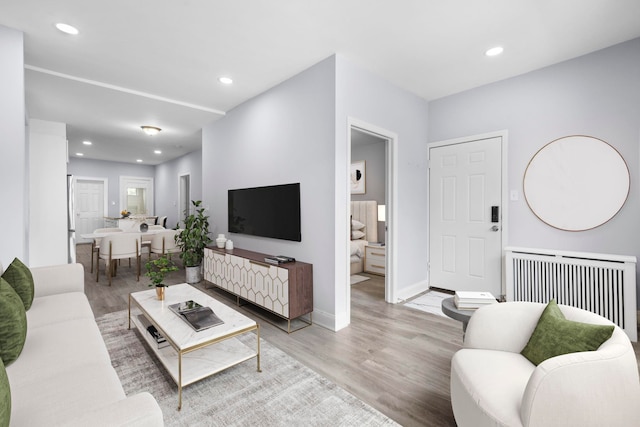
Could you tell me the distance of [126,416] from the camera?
2.92ft

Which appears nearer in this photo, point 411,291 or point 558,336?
point 558,336

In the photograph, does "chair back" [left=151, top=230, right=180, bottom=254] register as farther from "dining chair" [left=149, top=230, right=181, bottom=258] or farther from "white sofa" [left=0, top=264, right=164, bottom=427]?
"white sofa" [left=0, top=264, right=164, bottom=427]

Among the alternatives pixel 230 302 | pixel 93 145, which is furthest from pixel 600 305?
pixel 93 145

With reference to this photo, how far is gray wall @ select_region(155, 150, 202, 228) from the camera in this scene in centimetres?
746

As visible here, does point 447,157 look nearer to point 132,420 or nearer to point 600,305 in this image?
point 600,305

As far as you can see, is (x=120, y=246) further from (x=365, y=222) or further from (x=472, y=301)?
(x=472, y=301)

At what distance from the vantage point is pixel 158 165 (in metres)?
9.90

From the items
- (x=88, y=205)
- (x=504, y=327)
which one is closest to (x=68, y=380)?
(x=504, y=327)

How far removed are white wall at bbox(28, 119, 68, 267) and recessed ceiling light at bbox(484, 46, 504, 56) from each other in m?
6.14

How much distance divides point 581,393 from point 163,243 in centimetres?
570

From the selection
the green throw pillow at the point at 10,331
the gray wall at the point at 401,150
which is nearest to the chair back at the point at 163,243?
the gray wall at the point at 401,150

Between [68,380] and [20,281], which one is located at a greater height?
[20,281]

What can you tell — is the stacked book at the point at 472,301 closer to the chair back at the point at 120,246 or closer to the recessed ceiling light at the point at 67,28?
the recessed ceiling light at the point at 67,28

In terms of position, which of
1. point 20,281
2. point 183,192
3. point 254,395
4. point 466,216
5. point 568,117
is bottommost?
point 254,395
